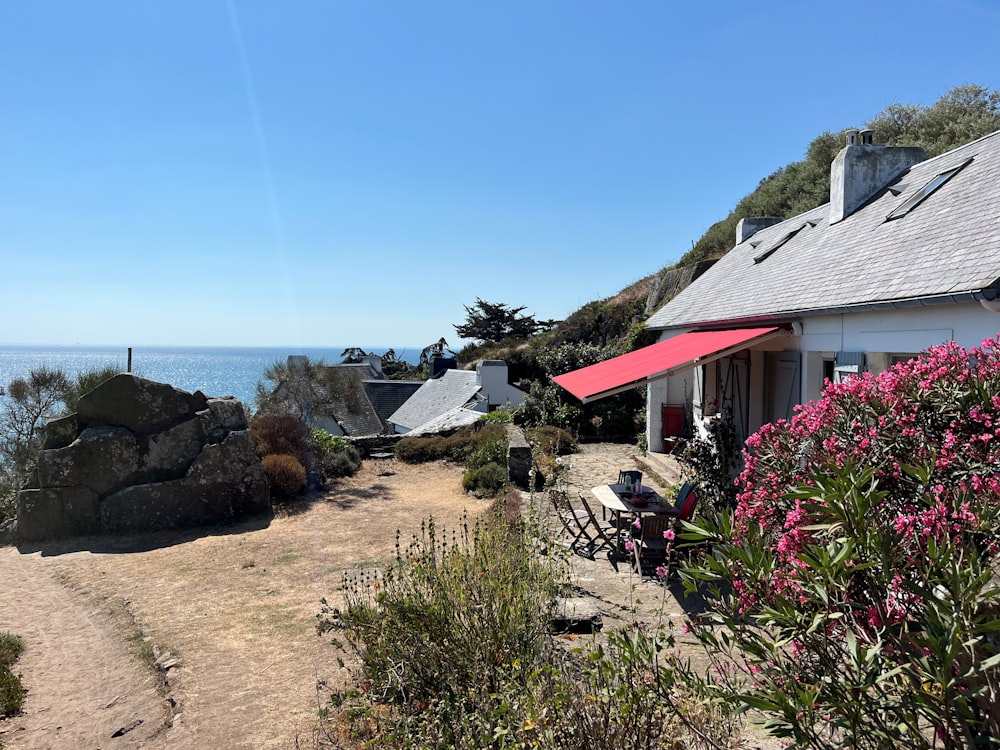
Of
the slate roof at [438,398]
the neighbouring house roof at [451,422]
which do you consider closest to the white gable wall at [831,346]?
the neighbouring house roof at [451,422]

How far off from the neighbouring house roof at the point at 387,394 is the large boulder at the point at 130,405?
23.7 metres

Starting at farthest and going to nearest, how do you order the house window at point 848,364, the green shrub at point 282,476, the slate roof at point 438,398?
1. the slate roof at point 438,398
2. the green shrub at point 282,476
3. the house window at point 848,364

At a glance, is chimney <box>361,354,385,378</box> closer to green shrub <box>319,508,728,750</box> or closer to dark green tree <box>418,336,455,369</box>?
dark green tree <box>418,336,455,369</box>

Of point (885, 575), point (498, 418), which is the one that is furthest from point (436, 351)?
point (885, 575)

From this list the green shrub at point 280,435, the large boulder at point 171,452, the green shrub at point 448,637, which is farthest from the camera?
the green shrub at point 280,435

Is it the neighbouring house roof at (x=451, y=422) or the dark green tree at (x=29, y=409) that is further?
the neighbouring house roof at (x=451, y=422)

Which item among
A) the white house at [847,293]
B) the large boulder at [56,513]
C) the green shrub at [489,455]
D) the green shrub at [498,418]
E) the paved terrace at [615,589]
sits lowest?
the large boulder at [56,513]

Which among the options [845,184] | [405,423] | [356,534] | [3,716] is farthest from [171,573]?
[405,423]

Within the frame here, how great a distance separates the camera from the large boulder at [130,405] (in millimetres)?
13438

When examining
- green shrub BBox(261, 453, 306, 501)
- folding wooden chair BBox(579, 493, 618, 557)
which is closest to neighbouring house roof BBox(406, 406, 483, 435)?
green shrub BBox(261, 453, 306, 501)

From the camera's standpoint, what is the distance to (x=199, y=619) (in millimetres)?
8195

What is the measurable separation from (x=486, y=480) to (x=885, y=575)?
13.1m

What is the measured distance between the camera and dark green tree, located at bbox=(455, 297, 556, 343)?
194 feet

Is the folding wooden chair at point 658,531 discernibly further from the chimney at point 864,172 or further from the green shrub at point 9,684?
the chimney at point 864,172
